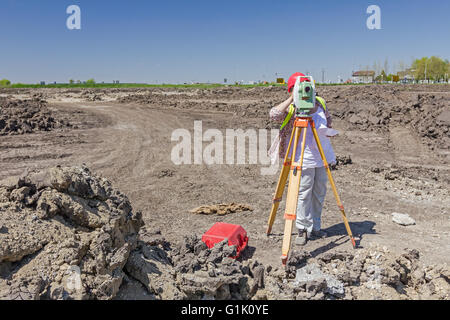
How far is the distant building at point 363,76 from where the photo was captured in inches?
3590

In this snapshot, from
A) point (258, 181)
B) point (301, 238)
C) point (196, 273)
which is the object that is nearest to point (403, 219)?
point (301, 238)

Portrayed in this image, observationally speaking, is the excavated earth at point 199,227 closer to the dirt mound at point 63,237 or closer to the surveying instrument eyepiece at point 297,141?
the dirt mound at point 63,237

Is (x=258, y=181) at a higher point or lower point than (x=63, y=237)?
lower

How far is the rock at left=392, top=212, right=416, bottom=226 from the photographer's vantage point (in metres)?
5.64

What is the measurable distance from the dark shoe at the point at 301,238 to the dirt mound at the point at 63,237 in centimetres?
219

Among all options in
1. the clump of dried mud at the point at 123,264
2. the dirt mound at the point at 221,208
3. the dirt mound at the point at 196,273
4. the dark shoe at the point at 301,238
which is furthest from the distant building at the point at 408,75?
the dirt mound at the point at 196,273

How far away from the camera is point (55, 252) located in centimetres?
297

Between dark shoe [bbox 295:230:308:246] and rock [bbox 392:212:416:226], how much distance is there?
5.98 ft

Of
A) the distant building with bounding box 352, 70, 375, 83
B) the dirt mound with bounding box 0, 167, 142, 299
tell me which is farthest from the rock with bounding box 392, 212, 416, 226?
the distant building with bounding box 352, 70, 375, 83

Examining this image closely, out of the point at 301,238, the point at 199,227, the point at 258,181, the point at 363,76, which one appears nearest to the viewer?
the point at 301,238

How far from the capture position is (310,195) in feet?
15.4

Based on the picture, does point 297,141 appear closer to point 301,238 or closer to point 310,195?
point 310,195

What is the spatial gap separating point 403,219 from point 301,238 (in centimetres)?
205
